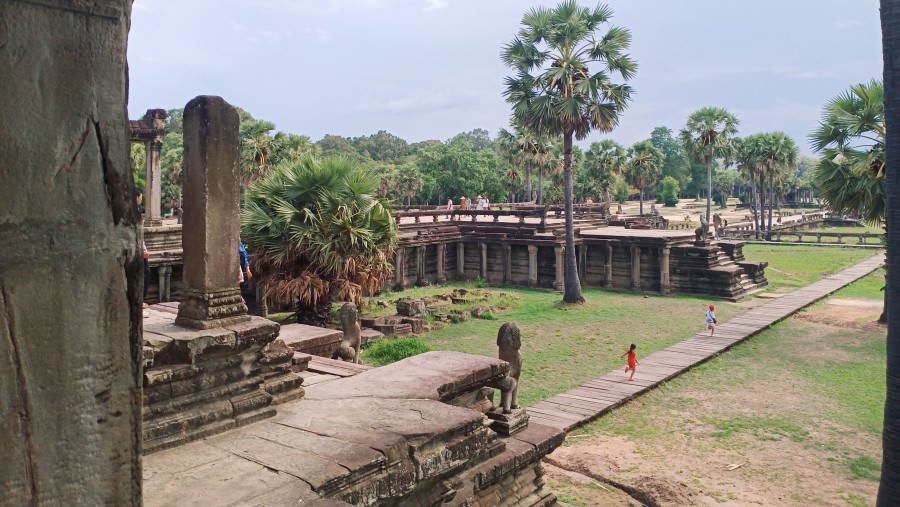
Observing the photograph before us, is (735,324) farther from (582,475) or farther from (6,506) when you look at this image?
(6,506)

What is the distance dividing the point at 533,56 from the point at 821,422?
45.0ft

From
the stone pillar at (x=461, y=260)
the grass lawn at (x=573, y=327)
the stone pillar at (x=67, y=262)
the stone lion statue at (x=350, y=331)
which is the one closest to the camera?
the stone pillar at (x=67, y=262)

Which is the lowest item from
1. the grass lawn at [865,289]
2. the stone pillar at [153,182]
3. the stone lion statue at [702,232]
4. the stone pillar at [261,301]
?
the grass lawn at [865,289]

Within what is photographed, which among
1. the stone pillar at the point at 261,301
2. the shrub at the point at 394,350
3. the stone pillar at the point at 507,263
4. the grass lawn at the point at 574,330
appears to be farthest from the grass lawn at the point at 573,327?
the stone pillar at the point at 261,301

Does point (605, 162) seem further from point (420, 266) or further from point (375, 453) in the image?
point (375, 453)

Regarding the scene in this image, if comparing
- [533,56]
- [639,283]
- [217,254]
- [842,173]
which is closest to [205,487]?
[217,254]

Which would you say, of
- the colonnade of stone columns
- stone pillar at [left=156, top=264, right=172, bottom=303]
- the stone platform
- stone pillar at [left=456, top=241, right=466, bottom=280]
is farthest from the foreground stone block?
stone pillar at [left=456, top=241, right=466, bottom=280]

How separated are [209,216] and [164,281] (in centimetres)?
877

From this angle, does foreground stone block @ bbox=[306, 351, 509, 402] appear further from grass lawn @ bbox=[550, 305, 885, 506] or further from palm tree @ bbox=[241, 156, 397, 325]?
palm tree @ bbox=[241, 156, 397, 325]

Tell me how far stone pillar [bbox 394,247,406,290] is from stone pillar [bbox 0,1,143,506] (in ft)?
70.0

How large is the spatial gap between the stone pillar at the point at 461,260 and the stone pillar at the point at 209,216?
→ 2090 cm

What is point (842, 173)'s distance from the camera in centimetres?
1636

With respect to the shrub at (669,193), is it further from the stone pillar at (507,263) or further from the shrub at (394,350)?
the shrub at (394,350)

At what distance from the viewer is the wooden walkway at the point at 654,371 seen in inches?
410
